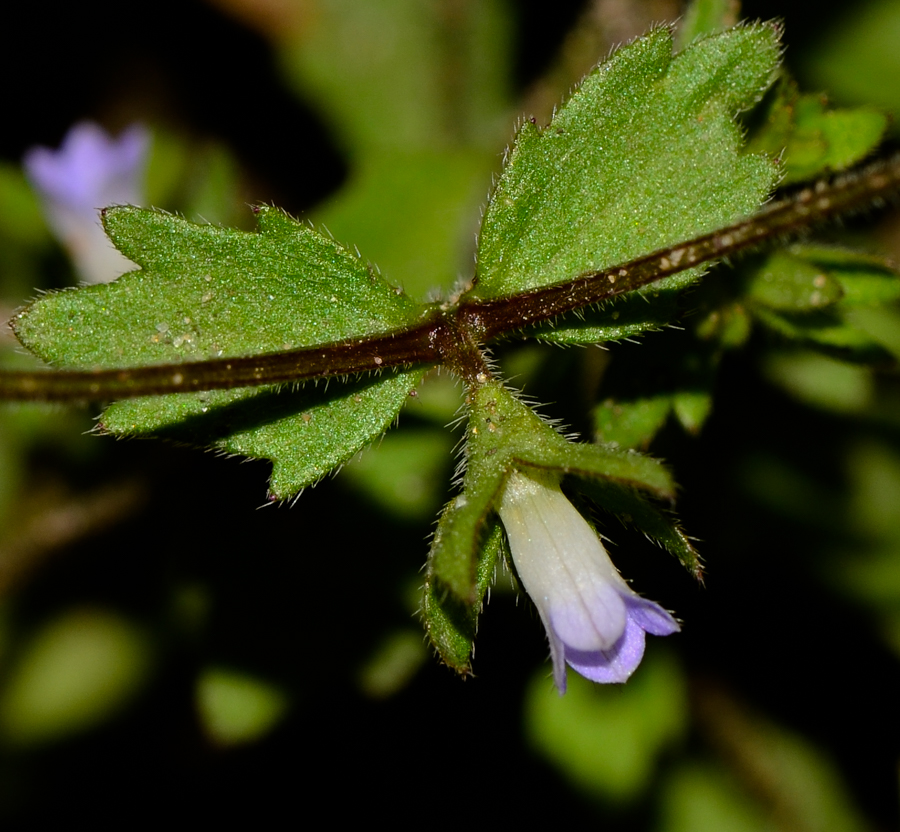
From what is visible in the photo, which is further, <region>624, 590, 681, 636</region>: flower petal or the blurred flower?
the blurred flower

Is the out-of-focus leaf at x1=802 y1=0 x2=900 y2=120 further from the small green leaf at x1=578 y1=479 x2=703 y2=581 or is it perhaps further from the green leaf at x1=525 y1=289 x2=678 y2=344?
the small green leaf at x1=578 y1=479 x2=703 y2=581

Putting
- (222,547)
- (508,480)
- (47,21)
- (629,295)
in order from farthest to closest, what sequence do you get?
(47,21), (222,547), (629,295), (508,480)

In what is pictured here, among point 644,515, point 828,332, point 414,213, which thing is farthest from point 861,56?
point 644,515

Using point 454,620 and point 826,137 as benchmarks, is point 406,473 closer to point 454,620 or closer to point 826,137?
point 454,620

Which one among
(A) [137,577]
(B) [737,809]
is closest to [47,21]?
(A) [137,577]

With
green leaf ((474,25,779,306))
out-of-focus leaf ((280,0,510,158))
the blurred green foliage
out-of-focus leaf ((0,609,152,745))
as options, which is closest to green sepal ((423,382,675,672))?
green leaf ((474,25,779,306))

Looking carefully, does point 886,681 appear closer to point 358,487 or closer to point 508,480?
point 358,487
